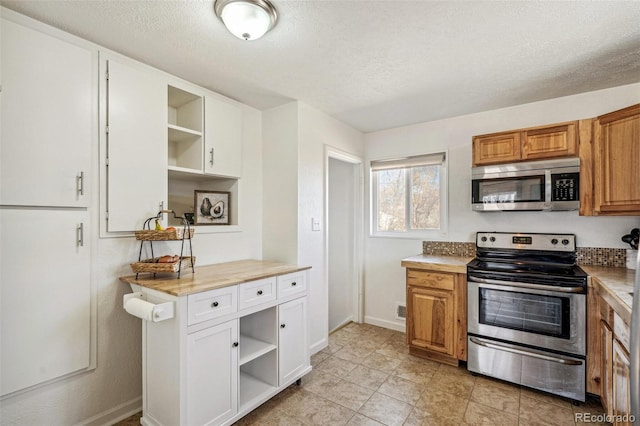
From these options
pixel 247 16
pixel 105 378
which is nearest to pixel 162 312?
pixel 105 378

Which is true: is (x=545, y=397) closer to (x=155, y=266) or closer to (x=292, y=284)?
(x=292, y=284)

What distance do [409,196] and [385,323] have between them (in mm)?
1562

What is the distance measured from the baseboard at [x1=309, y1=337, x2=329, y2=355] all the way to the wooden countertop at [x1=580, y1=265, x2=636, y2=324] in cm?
225

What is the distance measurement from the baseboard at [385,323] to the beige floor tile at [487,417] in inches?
54.3

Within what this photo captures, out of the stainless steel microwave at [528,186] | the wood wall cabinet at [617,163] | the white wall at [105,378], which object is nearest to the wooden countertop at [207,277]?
the white wall at [105,378]

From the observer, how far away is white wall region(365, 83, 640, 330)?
2.55 meters

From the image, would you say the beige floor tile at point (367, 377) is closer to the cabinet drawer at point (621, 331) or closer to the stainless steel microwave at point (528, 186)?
the cabinet drawer at point (621, 331)

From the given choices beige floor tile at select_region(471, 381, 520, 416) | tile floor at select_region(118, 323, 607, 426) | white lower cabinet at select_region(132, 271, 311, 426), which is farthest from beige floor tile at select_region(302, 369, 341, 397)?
beige floor tile at select_region(471, 381, 520, 416)

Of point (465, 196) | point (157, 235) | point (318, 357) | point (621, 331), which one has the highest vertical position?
point (465, 196)

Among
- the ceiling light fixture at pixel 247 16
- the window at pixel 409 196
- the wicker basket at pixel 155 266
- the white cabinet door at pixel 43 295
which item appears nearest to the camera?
the ceiling light fixture at pixel 247 16

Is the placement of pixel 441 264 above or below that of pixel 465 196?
below

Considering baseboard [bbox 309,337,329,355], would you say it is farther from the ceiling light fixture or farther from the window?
the ceiling light fixture

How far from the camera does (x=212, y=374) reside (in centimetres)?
178

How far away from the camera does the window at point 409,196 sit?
3.35m
